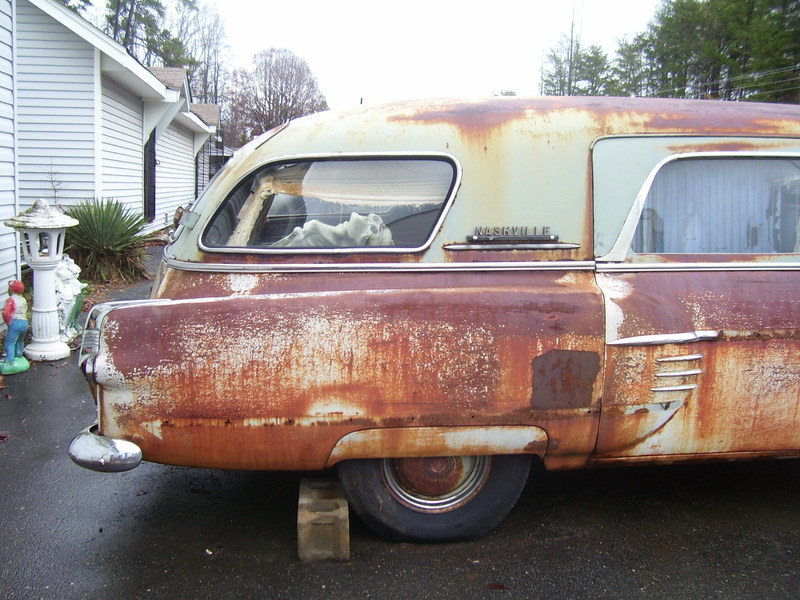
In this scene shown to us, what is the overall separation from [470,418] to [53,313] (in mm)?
4907

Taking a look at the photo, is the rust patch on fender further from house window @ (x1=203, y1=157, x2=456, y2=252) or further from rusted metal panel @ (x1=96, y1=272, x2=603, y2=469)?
house window @ (x1=203, y1=157, x2=456, y2=252)

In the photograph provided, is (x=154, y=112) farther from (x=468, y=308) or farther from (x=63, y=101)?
(x=468, y=308)

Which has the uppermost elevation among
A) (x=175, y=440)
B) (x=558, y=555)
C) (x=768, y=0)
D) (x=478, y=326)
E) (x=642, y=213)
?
(x=768, y=0)

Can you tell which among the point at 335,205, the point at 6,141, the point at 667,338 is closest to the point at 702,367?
the point at 667,338

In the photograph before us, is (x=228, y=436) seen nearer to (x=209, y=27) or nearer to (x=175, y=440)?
(x=175, y=440)

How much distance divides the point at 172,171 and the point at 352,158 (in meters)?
17.9

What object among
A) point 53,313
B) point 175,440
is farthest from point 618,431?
point 53,313

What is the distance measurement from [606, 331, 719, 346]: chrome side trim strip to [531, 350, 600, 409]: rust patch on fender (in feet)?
0.45

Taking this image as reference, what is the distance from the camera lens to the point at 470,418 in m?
2.87

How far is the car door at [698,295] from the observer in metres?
2.94

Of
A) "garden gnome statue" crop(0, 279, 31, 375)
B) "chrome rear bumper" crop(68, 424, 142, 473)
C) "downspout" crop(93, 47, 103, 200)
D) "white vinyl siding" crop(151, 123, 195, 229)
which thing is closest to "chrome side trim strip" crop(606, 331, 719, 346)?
"chrome rear bumper" crop(68, 424, 142, 473)

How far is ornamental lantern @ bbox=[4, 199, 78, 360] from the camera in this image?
6168 mm

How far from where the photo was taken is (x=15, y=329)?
568cm

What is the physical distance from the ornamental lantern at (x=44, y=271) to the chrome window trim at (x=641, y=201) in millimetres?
5105
